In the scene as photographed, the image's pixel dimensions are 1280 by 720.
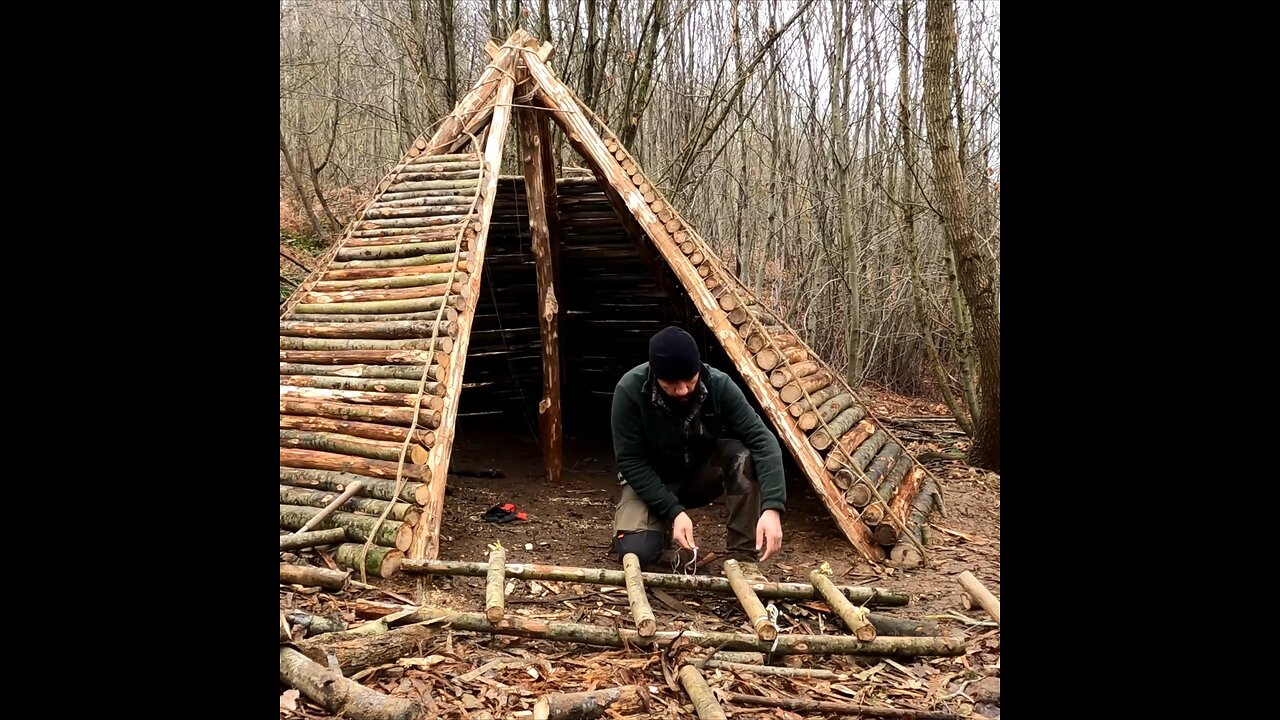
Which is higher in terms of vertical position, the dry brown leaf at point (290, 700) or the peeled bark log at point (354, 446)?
the peeled bark log at point (354, 446)

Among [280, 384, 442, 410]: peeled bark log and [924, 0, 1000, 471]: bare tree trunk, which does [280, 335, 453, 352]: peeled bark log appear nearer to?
[280, 384, 442, 410]: peeled bark log

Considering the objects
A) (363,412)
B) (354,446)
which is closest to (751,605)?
(354,446)

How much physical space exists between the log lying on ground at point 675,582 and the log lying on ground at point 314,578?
1.30ft

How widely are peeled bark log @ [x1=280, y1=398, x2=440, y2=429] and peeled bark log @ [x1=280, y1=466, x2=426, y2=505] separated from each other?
1.17ft

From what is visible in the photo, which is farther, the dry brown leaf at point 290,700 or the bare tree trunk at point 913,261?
the bare tree trunk at point 913,261

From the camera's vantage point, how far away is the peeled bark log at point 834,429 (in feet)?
Answer: 16.2

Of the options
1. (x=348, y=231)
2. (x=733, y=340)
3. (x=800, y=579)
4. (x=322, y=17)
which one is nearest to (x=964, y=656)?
(x=800, y=579)

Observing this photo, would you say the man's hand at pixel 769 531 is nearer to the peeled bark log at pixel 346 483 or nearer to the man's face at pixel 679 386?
the man's face at pixel 679 386

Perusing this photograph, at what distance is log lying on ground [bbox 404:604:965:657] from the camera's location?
3236mm

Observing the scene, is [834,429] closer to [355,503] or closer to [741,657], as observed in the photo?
[741,657]

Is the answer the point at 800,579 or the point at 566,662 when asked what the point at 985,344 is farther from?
the point at 566,662

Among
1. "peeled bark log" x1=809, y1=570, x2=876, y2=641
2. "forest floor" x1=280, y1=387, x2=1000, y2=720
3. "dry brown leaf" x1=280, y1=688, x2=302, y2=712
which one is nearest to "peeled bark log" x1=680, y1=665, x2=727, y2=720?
"forest floor" x1=280, y1=387, x2=1000, y2=720

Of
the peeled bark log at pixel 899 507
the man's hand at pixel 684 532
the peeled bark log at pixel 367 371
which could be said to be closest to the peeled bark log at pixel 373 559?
the peeled bark log at pixel 367 371
